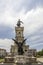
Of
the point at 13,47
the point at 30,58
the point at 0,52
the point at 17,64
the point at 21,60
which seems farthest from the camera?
the point at 0,52

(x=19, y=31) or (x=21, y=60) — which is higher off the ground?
(x=19, y=31)

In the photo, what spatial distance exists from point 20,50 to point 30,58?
20.3ft

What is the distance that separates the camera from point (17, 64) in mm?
29406

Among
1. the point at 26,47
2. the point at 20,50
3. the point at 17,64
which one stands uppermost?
the point at 26,47

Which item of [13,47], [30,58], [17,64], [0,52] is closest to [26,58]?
[30,58]

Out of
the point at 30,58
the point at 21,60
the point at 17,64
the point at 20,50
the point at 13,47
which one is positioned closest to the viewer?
the point at 17,64

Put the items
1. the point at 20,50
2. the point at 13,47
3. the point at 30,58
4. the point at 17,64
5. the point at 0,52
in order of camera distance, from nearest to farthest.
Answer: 1. the point at 17,64
2. the point at 30,58
3. the point at 20,50
4. the point at 13,47
5. the point at 0,52

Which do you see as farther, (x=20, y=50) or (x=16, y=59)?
(x=20, y=50)

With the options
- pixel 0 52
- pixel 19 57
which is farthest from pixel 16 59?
pixel 0 52

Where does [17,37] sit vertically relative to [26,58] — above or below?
above

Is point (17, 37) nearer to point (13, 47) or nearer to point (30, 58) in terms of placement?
point (13, 47)

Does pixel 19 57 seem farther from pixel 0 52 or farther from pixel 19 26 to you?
pixel 0 52

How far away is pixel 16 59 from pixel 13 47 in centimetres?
4870

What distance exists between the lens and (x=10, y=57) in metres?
35.5
